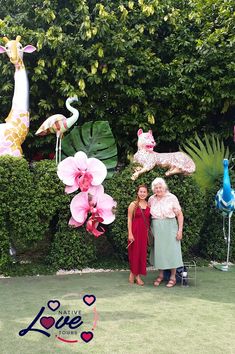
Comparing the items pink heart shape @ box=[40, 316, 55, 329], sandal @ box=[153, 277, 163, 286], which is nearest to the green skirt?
sandal @ box=[153, 277, 163, 286]

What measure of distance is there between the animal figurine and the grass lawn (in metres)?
1.44

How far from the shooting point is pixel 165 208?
4.80m

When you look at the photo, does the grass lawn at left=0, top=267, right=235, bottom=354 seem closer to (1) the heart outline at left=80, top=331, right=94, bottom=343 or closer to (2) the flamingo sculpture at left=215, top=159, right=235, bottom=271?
(1) the heart outline at left=80, top=331, right=94, bottom=343

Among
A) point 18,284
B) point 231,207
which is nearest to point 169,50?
point 231,207

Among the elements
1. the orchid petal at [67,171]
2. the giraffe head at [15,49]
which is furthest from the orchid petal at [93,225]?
the giraffe head at [15,49]

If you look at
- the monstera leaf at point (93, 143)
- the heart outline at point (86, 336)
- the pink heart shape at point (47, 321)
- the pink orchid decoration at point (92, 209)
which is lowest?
the heart outline at point (86, 336)

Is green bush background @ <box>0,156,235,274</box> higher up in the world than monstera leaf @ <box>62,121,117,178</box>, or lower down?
lower down

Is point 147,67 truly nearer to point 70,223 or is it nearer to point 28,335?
point 70,223

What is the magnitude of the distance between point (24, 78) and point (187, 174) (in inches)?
113

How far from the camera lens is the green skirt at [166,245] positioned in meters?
4.78

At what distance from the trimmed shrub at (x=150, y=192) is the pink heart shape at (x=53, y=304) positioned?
1718 mm

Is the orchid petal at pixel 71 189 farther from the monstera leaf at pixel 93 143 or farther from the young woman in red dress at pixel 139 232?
the young woman in red dress at pixel 139 232

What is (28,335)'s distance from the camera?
3.27m

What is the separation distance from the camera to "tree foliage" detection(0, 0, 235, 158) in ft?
22.2
